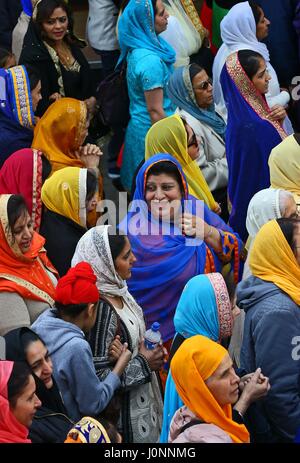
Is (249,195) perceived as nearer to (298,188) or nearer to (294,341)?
(298,188)

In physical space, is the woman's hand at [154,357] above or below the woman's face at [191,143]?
below

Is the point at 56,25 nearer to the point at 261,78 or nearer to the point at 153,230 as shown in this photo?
the point at 261,78

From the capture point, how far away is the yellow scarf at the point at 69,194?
5699mm

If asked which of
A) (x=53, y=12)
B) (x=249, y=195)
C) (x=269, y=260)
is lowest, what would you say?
(x=249, y=195)

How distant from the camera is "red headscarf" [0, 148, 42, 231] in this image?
19.2ft

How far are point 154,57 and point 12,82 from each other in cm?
91

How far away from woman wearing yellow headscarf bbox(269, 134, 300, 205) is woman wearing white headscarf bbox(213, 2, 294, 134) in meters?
1.13

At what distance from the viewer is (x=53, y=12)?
23.4 feet

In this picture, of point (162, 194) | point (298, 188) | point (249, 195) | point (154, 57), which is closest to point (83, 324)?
point (162, 194)

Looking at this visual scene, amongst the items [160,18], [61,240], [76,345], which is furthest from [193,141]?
[76,345]

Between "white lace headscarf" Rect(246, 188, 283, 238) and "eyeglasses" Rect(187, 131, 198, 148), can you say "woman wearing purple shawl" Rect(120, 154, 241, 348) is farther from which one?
"eyeglasses" Rect(187, 131, 198, 148)

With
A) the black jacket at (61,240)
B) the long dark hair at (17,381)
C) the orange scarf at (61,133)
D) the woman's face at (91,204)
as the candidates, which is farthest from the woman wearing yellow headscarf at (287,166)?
the long dark hair at (17,381)

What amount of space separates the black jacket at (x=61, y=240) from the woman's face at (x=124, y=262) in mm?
655

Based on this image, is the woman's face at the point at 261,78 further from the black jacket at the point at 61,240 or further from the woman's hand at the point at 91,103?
the black jacket at the point at 61,240
